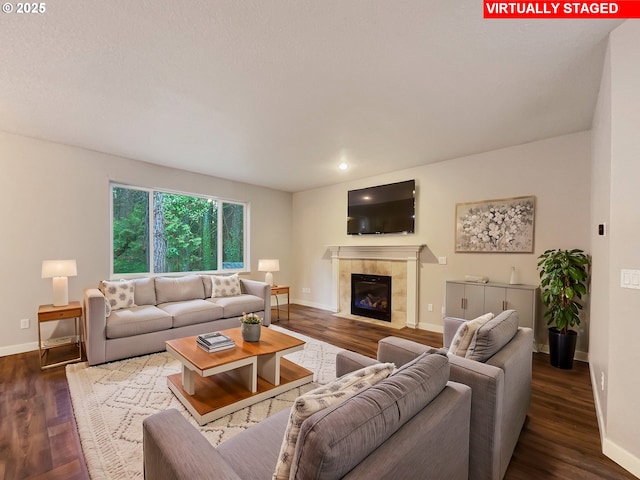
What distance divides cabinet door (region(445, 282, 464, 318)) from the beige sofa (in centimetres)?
267

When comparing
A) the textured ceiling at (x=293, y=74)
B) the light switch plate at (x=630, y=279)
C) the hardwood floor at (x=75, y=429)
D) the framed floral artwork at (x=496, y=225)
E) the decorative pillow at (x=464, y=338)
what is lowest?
the hardwood floor at (x=75, y=429)

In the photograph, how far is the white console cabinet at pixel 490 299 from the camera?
3.41 metres

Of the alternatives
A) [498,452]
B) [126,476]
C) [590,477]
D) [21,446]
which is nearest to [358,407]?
[498,452]

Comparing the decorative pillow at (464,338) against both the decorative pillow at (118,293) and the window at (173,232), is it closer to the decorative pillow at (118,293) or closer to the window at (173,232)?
the decorative pillow at (118,293)

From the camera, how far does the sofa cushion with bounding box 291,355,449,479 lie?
2.38ft

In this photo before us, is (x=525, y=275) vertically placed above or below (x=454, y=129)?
below

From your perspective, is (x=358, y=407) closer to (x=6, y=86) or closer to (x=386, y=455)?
(x=386, y=455)

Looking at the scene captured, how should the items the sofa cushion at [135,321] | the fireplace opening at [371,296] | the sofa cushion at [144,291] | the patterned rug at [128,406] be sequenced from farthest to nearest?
the fireplace opening at [371,296] → the sofa cushion at [144,291] → the sofa cushion at [135,321] → the patterned rug at [128,406]

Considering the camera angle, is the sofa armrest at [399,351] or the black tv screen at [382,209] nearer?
the sofa armrest at [399,351]

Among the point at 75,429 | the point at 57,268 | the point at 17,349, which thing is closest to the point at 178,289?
the point at 57,268

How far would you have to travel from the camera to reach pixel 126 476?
5.29 feet

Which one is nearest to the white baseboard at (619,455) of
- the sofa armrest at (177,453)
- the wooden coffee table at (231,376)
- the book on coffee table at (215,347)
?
the wooden coffee table at (231,376)

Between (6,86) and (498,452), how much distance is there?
4301 millimetres

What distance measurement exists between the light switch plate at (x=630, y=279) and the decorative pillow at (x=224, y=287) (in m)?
4.34
